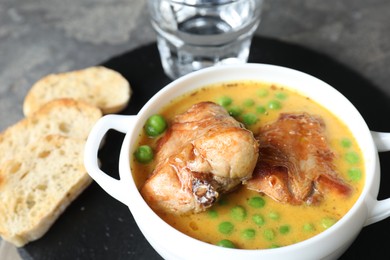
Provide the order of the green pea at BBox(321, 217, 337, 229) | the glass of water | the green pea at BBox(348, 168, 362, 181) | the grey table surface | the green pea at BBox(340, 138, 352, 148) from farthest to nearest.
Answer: the grey table surface → the glass of water → the green pea at BBox(340, 138, 352, 148) → the green pea at BBox(348, 168, 362, 181) → the green pea at BBox(321, 217, 337, 229)

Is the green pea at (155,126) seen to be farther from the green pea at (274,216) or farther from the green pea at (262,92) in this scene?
the green pea at (274,216)

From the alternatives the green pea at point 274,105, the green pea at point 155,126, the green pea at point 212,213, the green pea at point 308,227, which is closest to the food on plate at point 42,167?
the green pea at point 155,126

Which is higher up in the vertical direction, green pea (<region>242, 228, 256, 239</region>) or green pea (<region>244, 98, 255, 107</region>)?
green pea (<region>244, 98, 255, 107</region>)

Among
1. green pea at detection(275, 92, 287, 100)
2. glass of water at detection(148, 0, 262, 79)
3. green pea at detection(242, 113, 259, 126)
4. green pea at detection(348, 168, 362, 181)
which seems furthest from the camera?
glass of water at detection(148, 0, 262, 79)

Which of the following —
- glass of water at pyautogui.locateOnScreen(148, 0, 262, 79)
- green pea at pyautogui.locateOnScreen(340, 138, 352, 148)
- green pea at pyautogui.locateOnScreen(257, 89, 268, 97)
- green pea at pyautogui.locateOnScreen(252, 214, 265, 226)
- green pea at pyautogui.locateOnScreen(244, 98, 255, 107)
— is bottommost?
glass of water at pyautogui.locateOnScreen(148, 0, 262, 79)

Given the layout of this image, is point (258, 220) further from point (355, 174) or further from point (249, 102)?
point (249, 102)

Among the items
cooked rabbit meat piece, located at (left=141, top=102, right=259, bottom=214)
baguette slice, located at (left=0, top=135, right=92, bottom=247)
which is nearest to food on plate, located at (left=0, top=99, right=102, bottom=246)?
baguette slice, located at (left=0, top=135, right=92, bottom=247)

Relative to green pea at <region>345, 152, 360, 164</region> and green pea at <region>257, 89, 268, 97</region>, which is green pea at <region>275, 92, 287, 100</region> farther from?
green pea at <region>345, 152, 360, 164</region>
